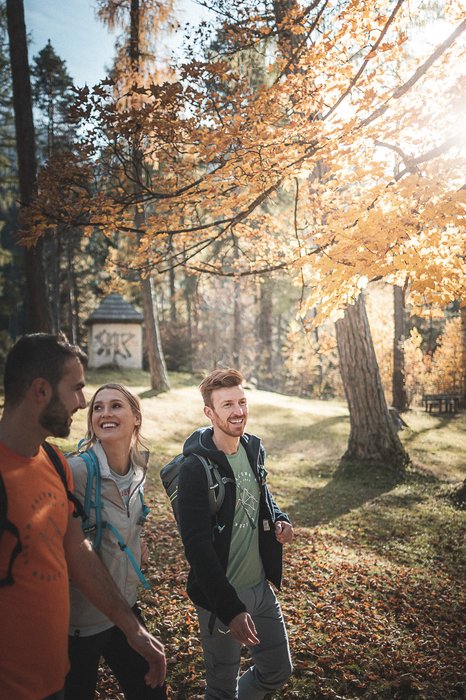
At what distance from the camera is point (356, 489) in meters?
8.93

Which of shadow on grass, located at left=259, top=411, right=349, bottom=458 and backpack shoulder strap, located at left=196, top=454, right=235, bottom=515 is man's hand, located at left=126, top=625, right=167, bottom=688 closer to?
backpack shoulder strap, located at left=196, top=454, right=235, bottom=515

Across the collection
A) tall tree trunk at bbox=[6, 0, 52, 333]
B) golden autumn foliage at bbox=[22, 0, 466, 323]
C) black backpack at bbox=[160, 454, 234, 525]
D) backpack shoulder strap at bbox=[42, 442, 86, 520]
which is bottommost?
black backpack at bbox=[160, 454, 234, 525]

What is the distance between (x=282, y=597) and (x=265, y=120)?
482cm

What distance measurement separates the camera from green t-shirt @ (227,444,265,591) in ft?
8.46

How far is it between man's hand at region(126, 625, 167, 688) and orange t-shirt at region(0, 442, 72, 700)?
0.29m

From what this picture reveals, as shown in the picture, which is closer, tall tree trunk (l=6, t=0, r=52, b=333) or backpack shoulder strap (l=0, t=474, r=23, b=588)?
backpack shoulder strap (l=0, t=474, r=23, b=588)

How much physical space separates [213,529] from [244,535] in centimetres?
27

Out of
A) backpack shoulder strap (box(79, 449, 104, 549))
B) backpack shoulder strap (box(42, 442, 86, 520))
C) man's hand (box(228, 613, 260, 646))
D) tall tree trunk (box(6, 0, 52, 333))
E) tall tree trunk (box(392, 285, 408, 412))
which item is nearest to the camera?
backpack shoulder strap (box(42, 442, 86, 520))

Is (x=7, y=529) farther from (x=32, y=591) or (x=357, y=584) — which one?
(x=357, y=584)

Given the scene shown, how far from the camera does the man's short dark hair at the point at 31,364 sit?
1.77 metres

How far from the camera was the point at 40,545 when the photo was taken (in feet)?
5.38

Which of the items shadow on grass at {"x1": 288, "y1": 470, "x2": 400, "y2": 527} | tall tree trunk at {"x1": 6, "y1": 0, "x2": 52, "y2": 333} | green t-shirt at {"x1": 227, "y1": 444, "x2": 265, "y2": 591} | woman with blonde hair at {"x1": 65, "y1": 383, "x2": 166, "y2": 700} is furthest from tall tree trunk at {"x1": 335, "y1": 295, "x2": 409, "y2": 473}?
woman with blonde hair at {"x1": 65, "y1": 383, "x2": 166, "y2": 700}

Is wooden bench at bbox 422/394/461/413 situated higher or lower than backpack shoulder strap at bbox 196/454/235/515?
lower

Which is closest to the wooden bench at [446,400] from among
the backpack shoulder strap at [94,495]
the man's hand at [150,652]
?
the backpack shoulder strap at [94,495]
